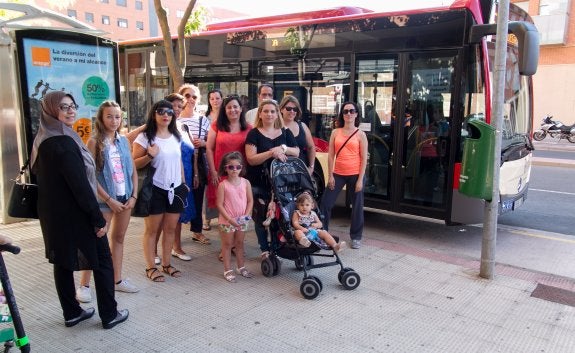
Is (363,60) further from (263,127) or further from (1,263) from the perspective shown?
(1,263)

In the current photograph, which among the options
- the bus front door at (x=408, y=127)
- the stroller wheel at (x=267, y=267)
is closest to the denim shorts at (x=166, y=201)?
the stroller wheel at (x=267, y=267)

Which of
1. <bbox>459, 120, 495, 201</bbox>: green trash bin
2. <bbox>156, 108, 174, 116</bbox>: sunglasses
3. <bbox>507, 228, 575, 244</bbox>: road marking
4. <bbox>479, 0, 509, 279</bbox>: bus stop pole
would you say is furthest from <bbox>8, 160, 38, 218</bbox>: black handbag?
<bbox>507, 228, 575, 244</bbox>: road marking

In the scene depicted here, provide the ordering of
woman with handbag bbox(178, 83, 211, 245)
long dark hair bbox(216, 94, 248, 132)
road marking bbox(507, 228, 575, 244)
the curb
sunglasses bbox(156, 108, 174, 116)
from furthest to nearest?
the curb, road marking bbox(507, 228, 575, 244), woman with handbag bbox(178, 83, 211, 245), long dark hair bbox(216, 94, 248, 132), sunglasses bbox(156, 108, 174, 116)

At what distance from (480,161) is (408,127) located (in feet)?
5.48

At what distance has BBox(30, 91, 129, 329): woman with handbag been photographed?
317cm

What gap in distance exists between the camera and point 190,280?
4.68 metres

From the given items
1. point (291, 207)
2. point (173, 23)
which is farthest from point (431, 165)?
point (173, 23)

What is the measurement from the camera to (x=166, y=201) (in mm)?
4465

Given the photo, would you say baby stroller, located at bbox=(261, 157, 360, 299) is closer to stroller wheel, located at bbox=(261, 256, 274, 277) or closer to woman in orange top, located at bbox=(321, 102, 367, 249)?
stroller wheel, located at bbox=(261, 256, 274, 277)

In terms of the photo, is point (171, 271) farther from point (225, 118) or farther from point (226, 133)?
point (225, 118)

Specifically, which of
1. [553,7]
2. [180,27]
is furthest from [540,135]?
[180,27]

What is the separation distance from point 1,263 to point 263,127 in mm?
2774

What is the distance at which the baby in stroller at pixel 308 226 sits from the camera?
4352 millimetres

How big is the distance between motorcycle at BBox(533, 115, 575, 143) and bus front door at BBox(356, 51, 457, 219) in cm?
1834
